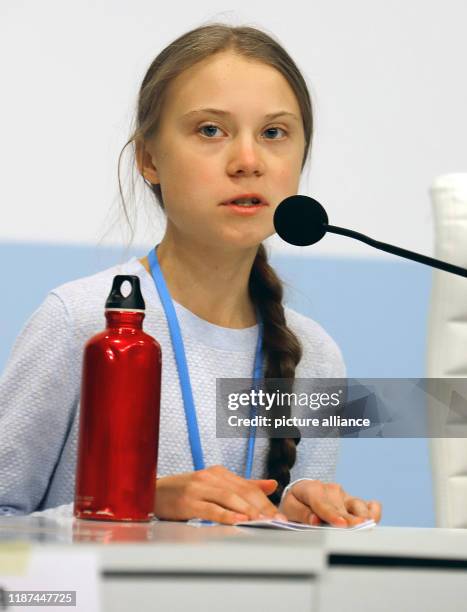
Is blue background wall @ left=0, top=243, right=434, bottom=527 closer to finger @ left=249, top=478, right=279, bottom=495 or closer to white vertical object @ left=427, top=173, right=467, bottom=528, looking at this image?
white vertical object @ left=427, top=173, right=467, bottom=528

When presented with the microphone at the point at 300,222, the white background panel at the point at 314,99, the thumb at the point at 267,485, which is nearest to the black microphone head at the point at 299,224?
the microphone at the point at 300,222

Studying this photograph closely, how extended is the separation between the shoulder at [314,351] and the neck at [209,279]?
0.11m

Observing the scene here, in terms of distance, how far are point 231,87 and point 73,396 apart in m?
0.47

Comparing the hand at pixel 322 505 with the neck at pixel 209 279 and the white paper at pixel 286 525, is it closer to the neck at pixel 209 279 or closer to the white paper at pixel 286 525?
the white paper at pixel 286 525

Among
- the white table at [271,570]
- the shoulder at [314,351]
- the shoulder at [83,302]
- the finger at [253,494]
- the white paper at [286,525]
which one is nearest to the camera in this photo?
the white table at [271,570]

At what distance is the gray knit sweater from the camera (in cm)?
139

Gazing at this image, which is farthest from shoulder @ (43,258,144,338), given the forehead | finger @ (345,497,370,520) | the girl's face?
finger @ (345,497,370,520)

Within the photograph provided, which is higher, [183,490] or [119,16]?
[119,16]

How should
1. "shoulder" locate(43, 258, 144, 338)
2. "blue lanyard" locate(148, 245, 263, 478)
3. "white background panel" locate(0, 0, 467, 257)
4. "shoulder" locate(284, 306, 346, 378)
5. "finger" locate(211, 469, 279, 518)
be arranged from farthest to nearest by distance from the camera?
"white background panel" locate(0, 0, 467, 257) < "shoulder" locate(284, 306, 346, 378) < "shoulder" locate(43, 258, 144, 338) < "blue lanyard" locate(148, 245, 263, 478) < "finger" locate(211, 469, 279, 518)

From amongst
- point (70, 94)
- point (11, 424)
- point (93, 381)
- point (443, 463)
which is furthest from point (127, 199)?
point (93, 381)

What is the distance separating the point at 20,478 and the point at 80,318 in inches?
8.9

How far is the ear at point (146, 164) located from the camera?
1.61 metres

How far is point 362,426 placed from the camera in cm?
139

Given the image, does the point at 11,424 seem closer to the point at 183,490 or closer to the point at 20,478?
the point at 20,478
